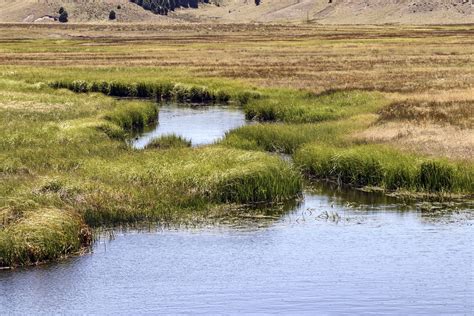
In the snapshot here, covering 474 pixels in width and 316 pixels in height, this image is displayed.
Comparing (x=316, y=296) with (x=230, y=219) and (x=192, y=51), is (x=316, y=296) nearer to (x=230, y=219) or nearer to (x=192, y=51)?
(x=230, y=219)

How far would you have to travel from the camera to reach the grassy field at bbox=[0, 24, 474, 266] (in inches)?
1061

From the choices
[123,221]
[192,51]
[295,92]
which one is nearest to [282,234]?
A: [123,221]

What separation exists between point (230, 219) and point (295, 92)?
1301 inches

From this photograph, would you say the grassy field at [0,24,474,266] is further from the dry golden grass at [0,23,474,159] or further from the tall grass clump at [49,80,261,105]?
the dry golden grass at [0,23,474,159]

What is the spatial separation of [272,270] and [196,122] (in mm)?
28606

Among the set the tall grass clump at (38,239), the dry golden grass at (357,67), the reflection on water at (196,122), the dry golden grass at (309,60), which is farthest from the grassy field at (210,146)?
the reflection on water at (196,122)

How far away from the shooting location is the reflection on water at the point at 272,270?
810 inches

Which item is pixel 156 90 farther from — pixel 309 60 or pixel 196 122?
pixel 309 60

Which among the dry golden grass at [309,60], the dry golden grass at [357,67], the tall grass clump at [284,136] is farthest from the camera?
the dry golden grass at [309,60]

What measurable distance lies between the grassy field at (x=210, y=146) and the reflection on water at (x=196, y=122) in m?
1.21

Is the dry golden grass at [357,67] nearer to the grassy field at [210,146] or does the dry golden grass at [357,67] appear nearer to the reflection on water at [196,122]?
the grassy field at [210,146]

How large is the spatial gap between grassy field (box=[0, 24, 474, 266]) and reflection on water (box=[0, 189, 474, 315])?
128 centimetres

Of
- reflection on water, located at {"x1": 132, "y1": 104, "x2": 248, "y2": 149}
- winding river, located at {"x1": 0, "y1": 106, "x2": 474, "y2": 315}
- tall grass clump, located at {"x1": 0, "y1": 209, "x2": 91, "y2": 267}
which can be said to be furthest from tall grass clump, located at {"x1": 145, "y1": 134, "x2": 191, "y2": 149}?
tall grass clump, located at {"x1": 0, "y1": 209, "x2": 91, "y2": 267}

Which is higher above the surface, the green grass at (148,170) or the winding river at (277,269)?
the green grass at (148,170)
